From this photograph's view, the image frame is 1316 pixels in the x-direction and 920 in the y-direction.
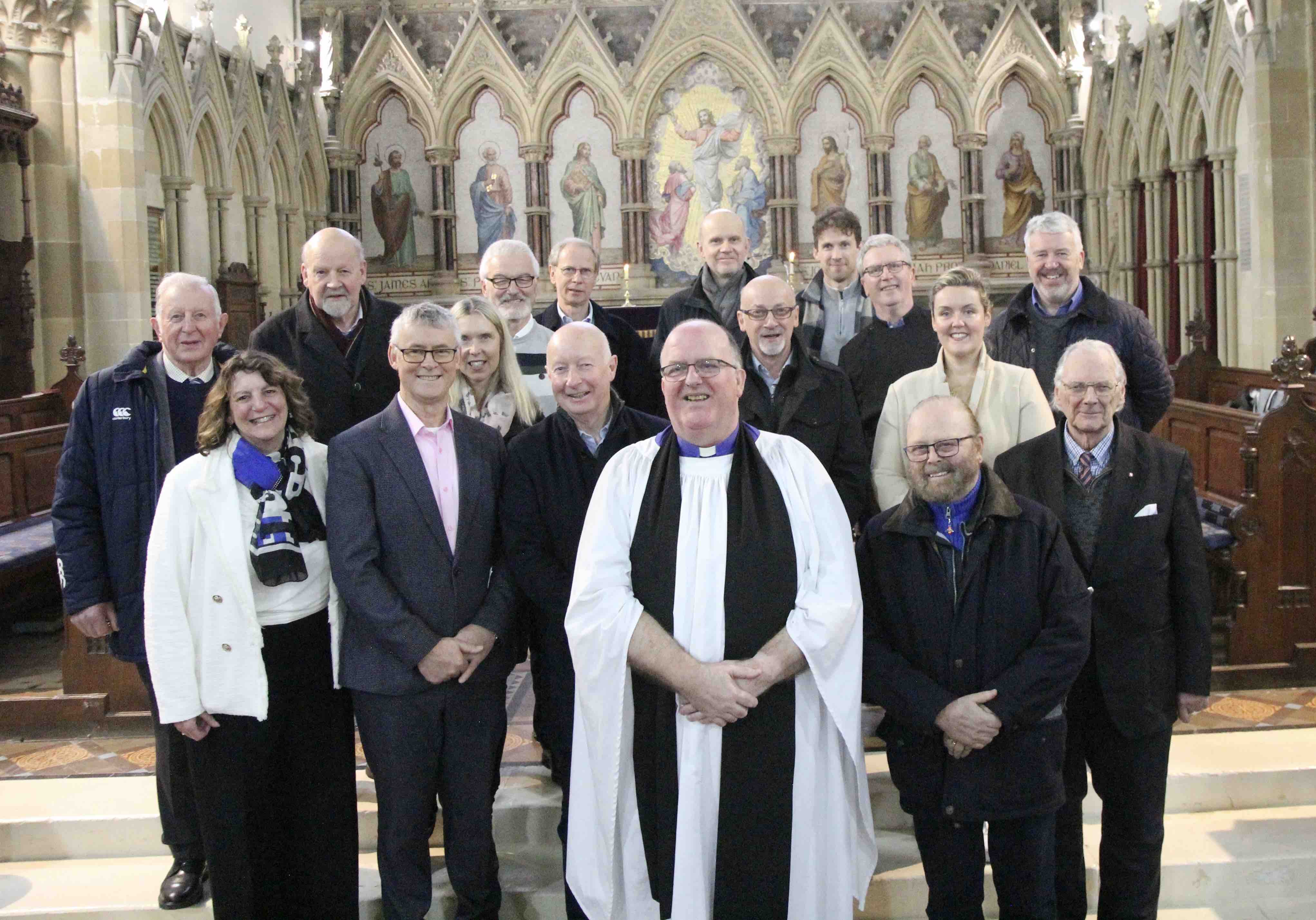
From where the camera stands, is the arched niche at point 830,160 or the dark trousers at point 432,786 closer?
the dark trousers at point 432,786

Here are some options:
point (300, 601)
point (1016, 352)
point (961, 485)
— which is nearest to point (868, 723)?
point (1016, 352)

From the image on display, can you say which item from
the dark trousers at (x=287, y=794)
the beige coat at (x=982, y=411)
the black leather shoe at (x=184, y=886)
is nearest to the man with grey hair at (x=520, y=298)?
the beige coat at (x=982, y=411)

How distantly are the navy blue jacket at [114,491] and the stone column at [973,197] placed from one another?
31.9 feet

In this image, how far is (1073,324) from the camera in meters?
3.56

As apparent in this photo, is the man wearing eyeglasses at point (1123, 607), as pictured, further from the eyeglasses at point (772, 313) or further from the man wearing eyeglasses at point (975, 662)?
the eyeglasses at point (772, 313)

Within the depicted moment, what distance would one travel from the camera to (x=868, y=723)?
13.2 feet

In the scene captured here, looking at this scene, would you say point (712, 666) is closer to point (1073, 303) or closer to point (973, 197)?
point (1073, 303)

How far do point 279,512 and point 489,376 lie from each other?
2.59ft

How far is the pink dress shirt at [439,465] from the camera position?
292cm

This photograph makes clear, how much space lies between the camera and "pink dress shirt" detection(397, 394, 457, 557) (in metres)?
2.92

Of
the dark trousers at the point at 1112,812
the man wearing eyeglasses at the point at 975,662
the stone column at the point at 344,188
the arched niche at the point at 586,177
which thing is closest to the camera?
the man wearing eyeglasses at the point at 975,662

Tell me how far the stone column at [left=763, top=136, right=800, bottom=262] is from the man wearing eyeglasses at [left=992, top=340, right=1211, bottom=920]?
8923 mm

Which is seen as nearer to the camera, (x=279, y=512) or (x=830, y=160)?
(x=279, y=512)

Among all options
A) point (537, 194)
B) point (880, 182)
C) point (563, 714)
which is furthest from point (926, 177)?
point (563, 714)
